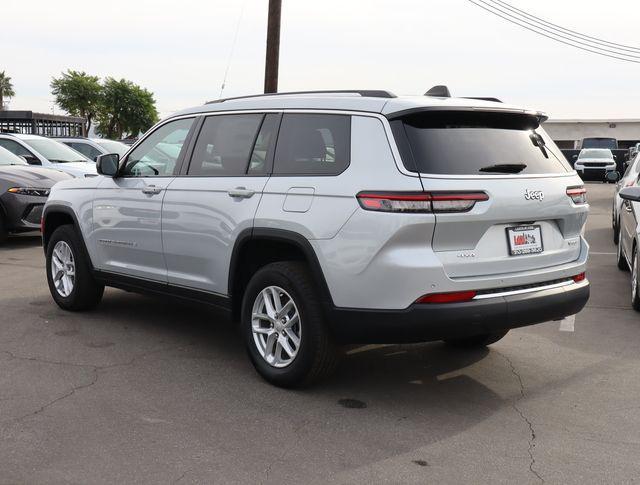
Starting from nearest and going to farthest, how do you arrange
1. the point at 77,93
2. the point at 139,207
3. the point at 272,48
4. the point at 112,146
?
the point at 139,207
the point at 272,48
the point at 112,146
the point at 77,93

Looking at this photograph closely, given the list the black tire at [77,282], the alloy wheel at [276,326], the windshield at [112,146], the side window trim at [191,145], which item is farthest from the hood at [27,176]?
the alloy wheel at [276,326]

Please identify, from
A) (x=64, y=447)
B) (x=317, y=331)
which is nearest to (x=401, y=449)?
(x=317, y=331)

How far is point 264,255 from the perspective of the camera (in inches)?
207

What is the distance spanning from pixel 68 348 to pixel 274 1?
13807 mm

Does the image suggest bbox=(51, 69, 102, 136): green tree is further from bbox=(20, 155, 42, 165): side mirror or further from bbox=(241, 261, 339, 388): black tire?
bbox=(241, 261, 339, 388): black tire

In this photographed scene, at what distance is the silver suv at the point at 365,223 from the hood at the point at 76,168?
949 cm

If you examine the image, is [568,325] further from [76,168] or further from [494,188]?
[76,168]

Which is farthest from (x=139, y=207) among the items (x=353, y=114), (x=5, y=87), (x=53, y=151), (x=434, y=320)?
(x=5, y=87)

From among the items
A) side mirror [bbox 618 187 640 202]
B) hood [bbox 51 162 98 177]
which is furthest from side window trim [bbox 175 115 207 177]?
hood [bbox 51 162 98 177]

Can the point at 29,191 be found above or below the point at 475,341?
above

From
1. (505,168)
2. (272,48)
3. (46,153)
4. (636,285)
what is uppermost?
(272,48)

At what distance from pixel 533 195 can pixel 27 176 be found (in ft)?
30.3

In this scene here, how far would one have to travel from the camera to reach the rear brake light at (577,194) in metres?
5.08

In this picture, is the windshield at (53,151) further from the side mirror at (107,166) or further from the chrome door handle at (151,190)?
the chrome door handle at (151,190)
